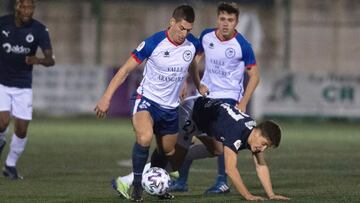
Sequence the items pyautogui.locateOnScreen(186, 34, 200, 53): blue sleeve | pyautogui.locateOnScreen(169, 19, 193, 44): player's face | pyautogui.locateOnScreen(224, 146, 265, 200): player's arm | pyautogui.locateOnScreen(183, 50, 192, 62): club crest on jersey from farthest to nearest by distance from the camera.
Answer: pyautogui.locateOnScreen(186, 34, 200, 53): blue sleeve
pyautogui.locateOnScreen(183, 50, 192, 62): club crest on jersey
pyautogui.locateOnScreen(169, 19, 193, 44): player's face
pyautogui.locateOnScreen(224, 146, 265, 200): player's arm

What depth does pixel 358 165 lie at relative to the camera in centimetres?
1639

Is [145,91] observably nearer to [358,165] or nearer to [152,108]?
[152,108]

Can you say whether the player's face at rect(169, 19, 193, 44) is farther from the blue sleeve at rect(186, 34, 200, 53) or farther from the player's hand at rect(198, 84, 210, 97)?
the player's hand at rect(198, 84, 210, 97)

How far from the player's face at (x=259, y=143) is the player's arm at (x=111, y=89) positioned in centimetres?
146

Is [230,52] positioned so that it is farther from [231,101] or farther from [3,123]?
[3,123]

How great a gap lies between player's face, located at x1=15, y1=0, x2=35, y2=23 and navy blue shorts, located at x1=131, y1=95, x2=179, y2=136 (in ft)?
8.57

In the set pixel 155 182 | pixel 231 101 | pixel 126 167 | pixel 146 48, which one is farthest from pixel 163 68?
pixel 126 167

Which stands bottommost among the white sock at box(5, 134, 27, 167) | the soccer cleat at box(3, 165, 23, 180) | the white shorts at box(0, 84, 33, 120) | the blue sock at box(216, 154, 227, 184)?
the soccer cleat at box(3, 165, 23, 180)

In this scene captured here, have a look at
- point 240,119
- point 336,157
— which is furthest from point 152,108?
point 336,157

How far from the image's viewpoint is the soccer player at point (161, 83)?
37.7 ft

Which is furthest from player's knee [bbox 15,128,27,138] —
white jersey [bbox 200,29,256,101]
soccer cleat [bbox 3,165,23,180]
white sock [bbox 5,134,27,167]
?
white jersey [bbox 200,29,256,101]

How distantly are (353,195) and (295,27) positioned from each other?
2079 cm

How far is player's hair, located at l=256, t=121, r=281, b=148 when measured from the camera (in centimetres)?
1101

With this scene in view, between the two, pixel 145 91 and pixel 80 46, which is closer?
pixel 145 91
